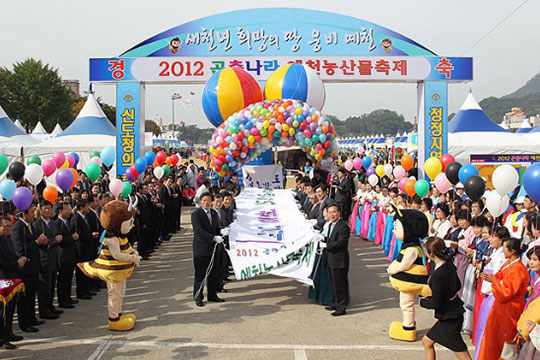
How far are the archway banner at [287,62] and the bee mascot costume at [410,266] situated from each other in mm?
9957

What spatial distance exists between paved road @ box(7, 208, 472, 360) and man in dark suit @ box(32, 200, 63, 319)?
0.20 meters

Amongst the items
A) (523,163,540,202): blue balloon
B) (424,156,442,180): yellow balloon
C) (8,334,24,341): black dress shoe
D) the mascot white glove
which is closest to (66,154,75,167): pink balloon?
the mascot white glove

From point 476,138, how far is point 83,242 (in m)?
16.5

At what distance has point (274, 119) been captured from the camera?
11.2 meters

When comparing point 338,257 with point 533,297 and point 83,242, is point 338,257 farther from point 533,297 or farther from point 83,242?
point 83,242

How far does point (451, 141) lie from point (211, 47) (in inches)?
391

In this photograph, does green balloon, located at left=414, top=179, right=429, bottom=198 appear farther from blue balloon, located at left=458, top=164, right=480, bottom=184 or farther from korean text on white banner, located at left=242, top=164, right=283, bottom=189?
korean text on white banner, located at left=242, top=164, right=283, bottom=189

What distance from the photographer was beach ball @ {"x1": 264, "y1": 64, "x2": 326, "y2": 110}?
497 inches

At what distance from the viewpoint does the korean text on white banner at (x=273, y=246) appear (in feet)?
22.7

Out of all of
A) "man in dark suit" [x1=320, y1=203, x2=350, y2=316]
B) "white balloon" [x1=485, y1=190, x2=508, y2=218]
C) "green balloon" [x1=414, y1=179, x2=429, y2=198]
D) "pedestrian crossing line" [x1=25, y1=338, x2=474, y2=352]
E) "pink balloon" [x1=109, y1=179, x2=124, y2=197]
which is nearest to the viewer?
"pedestrian crossing line" [x1=25, y1=338, x2=474, y2=352]

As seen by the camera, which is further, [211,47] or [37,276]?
[211,47]

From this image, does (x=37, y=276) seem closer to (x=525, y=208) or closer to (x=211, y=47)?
(x=525, y=208)

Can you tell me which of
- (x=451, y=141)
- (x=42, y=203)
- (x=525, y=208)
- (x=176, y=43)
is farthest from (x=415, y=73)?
(x=42, y=203)

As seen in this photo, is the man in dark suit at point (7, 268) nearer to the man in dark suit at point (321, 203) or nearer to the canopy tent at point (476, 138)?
the man in dark suit at point (321, 203)
